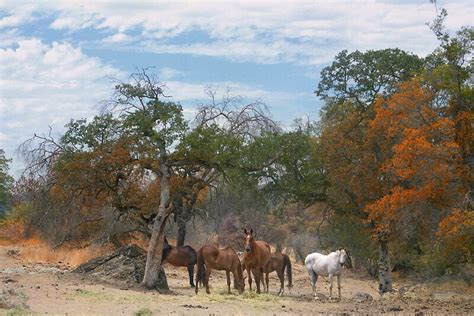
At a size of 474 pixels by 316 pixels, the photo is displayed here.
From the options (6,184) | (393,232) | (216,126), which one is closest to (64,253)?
(216,126)

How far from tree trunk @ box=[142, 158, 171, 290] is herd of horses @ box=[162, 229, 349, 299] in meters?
1.37

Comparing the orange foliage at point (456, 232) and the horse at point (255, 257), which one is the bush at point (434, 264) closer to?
the orange foliage at point (456, 232)

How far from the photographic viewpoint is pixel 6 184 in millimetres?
67812

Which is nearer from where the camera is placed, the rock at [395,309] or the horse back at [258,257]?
the rock at [395,309]

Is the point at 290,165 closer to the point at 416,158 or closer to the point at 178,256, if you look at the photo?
the point at 178,256

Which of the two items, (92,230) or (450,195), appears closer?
(450,195)

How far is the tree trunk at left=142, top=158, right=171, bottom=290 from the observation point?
25.4 meters

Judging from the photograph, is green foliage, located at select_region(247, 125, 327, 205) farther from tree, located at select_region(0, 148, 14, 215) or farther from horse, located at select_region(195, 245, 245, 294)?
tree, located at select_region(0, 148, 14, 215)

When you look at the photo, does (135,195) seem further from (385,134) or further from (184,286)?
(385,134)

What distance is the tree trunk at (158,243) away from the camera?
2539cm

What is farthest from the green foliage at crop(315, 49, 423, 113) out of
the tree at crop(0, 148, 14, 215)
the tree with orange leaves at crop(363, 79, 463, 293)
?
the tree at crop(0, 148, 14, 215)

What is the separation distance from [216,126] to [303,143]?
11.1 feet

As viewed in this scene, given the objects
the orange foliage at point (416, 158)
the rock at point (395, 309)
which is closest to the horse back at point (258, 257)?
the orange foliage at point (416, 158)

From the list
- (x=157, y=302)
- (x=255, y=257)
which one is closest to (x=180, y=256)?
(x=255, y=257)
